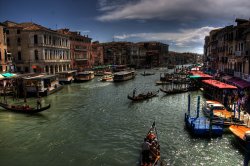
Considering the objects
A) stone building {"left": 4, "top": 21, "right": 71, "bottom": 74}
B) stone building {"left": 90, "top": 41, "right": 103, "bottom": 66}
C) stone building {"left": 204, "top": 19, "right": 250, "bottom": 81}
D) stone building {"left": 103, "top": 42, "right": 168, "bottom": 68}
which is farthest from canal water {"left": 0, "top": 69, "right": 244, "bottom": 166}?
stone building {"left": 103, "top": 42, "right": 168, "bottom": 68}

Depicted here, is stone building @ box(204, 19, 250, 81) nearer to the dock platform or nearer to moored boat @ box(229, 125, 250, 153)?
moored boat @ box(229, 125, 250, 153)

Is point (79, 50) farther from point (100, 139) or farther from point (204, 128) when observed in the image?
point (204, 128)

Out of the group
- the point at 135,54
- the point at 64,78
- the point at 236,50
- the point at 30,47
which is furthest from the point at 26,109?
the point at 135,54

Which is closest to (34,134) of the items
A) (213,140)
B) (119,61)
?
(213,140)

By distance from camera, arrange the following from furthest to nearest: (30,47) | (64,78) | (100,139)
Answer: (64,78) < (30,47) < (100,139)

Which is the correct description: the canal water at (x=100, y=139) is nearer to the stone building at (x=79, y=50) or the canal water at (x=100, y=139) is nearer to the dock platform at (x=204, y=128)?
the dock platform at (x=204, y=128)

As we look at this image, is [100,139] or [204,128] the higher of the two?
[204,128]

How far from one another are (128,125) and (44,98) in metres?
17.9

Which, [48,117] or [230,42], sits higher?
[230,42]

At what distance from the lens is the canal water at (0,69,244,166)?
1457 centimetres

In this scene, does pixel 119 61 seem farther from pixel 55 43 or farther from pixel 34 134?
pixel 34 134

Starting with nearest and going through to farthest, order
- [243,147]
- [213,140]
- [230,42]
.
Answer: [243,147], [213,140], [230,42]

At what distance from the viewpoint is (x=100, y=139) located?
701 inches

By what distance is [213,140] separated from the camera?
55.7ft
